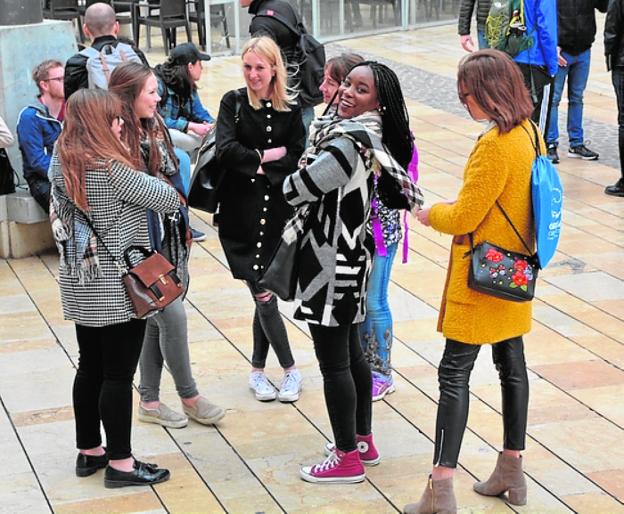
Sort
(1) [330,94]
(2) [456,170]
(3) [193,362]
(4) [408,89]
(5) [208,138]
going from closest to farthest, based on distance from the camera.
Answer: (1) [330,94]
(5) [208,138]
(3) [193,362]
(2) [456,170]
(4) [408,89]

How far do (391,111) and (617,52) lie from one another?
5.46 metres

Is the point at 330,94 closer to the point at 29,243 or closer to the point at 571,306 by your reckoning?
the point at 571,306

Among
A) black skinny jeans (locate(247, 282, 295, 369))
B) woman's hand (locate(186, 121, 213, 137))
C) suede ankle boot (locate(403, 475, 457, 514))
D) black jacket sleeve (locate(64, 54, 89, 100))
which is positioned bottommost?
suede ankle boot (locate(403, 475, 457, 514))

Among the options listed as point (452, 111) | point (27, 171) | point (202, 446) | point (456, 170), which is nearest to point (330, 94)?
point (202, 446)

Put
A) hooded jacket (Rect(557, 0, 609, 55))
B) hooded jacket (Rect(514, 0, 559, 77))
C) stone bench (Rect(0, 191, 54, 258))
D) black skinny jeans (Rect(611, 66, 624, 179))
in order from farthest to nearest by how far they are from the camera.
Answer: hooded jacket (Rect(557, 0, 609, 55))
black skinny jeans (Rect(611, 66, 624, 179))
hooded jacket (Rect(514, 0, 559, 77))
stone bench (Rect(0, 191, 54, 258))

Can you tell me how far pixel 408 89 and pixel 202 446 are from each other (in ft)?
30.5

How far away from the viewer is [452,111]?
13.0 metres

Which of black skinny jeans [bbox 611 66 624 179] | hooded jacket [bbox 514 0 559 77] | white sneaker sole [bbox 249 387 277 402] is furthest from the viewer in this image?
black skinny jeans [bbox 611 66 624 179]

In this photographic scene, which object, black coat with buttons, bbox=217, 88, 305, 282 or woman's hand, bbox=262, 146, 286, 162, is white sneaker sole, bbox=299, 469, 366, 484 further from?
woman's hand, bbox=262, 146, 286, 162

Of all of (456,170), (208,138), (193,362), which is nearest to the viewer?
(208,138)

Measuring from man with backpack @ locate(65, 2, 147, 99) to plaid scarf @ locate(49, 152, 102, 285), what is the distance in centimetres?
297

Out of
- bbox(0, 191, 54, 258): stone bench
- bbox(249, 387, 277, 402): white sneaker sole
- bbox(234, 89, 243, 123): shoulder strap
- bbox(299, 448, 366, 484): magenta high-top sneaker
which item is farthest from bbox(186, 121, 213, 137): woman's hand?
bbox(299, 448, 366, 484): magenta high-top sneaker

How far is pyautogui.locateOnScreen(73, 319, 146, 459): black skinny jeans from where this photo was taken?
16.1 feet

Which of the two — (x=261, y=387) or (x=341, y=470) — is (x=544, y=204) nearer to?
(x=341, y=470)
